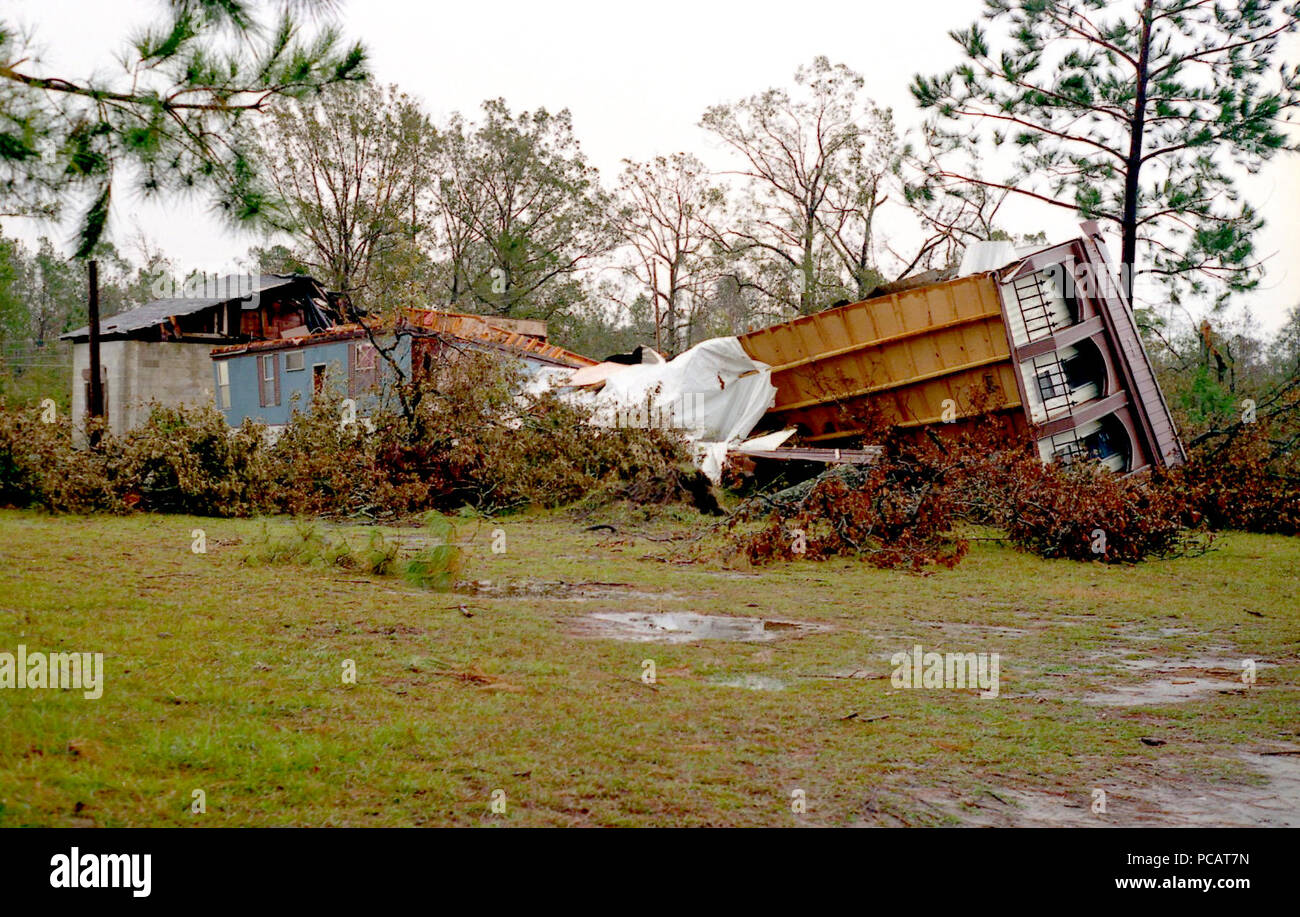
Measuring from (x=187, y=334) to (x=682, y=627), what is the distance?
3451cm

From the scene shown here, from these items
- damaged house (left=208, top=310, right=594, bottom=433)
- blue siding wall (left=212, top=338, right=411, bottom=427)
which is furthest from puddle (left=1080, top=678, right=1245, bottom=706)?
blue siding wall (left=212, top=338, right=411, bottom=427)

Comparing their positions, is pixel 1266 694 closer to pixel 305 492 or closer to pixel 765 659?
pixel 765 659

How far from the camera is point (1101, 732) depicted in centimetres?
511

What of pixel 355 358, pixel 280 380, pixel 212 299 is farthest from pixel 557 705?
pixel 212 299

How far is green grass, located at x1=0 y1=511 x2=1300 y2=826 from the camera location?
12.9 feet

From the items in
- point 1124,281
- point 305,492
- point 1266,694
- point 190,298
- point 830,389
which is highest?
point 190,298

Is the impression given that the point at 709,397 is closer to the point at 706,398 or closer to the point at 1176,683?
the point at 706,398

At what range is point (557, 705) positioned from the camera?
209 inches

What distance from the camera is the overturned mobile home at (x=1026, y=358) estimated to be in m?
15.0

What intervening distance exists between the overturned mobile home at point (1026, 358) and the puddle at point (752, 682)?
9829mm

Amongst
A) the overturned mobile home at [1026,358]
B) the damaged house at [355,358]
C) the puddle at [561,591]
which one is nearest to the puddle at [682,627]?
the puddle at [561,591]

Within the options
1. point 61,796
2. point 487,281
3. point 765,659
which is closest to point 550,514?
point 765,659

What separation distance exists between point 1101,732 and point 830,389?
12.3m

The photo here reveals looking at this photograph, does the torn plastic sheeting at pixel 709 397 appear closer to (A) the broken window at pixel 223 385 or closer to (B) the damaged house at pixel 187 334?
(A) the broken window at pixel 223 385
